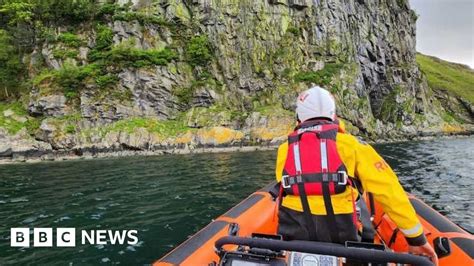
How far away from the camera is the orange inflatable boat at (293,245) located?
9.00 feet

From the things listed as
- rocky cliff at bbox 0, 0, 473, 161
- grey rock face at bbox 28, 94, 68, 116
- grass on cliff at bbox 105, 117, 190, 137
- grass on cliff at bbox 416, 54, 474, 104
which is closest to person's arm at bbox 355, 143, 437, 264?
rocky cliff at bbox 0, 0, 473, 161

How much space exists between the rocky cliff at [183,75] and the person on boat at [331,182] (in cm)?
3420

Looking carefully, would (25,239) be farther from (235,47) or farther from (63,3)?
(63,3)

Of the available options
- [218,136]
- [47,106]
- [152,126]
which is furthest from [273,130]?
[47,106]

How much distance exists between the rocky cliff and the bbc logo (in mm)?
27762

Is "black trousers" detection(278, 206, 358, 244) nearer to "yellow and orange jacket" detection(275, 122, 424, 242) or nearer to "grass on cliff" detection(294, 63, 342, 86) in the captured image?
"yellow and orange jacket" detection(275, 122, 424, 242)

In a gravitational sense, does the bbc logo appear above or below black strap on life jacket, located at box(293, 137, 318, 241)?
below

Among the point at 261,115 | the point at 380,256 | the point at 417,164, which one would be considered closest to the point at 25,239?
the point at 380,256

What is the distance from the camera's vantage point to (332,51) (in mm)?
52156

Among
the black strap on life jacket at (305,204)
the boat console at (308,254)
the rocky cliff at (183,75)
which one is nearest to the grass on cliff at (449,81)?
the rocky cliff at (183,75)

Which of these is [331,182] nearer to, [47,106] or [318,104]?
[318,104]

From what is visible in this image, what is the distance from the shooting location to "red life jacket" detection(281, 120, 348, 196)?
9.90 feet

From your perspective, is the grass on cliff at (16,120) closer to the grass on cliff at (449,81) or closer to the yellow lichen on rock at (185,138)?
the yellow lichen on rock at (185,138)

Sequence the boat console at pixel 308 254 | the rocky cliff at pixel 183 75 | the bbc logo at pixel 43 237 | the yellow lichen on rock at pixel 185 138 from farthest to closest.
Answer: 1. the yellow lichen on rock at pixel 185 138
2. the rocky cliff at pixel 183 75
3. the bbc logo at pixel 43 237
4. the boat console at pixel 308 254
